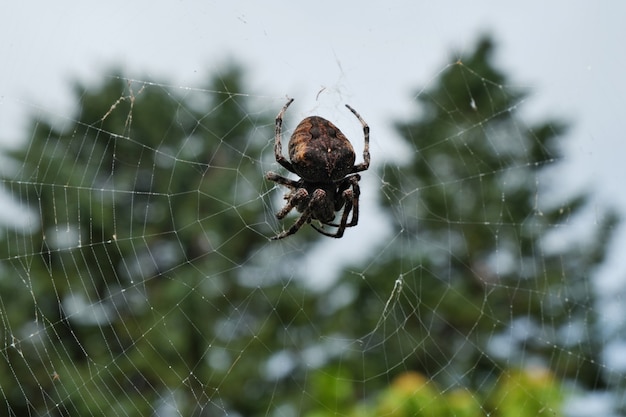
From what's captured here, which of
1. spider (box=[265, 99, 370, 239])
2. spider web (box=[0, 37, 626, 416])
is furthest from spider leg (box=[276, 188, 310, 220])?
spider web (box=[0, 37, 626, 416])

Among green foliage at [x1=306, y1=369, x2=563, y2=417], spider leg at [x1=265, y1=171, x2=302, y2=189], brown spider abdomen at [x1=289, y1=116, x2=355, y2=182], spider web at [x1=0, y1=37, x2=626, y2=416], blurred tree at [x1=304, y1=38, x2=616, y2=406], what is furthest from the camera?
blurred tree at [x1=304, y1=38, x2=616, y2=406]

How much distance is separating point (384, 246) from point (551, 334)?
515cm

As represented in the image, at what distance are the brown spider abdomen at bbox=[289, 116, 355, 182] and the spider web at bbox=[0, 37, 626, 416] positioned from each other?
35.4ft

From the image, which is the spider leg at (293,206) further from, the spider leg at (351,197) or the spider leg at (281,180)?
the spider leg at (351,197)

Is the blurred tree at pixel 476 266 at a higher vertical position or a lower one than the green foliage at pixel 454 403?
lower

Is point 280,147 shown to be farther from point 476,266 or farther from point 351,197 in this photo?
point 476,266

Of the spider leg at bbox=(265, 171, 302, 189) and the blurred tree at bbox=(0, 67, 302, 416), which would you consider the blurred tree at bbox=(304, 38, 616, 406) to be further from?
the spider leg at bbox=(265, 171, 302, 189)

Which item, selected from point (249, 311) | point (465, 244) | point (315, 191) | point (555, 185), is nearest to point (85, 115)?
point (249, 311)

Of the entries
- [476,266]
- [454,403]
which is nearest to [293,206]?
[454,403]

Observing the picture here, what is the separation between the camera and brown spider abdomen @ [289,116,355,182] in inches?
189

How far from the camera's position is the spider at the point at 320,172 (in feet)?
15.8

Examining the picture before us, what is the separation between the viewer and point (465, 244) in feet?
73.3

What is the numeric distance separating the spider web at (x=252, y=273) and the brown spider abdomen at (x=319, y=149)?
10779 mm

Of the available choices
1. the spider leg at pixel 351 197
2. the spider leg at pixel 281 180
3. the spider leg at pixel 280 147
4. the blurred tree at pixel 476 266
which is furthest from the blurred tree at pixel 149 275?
the spider leg at pixel 280 147
